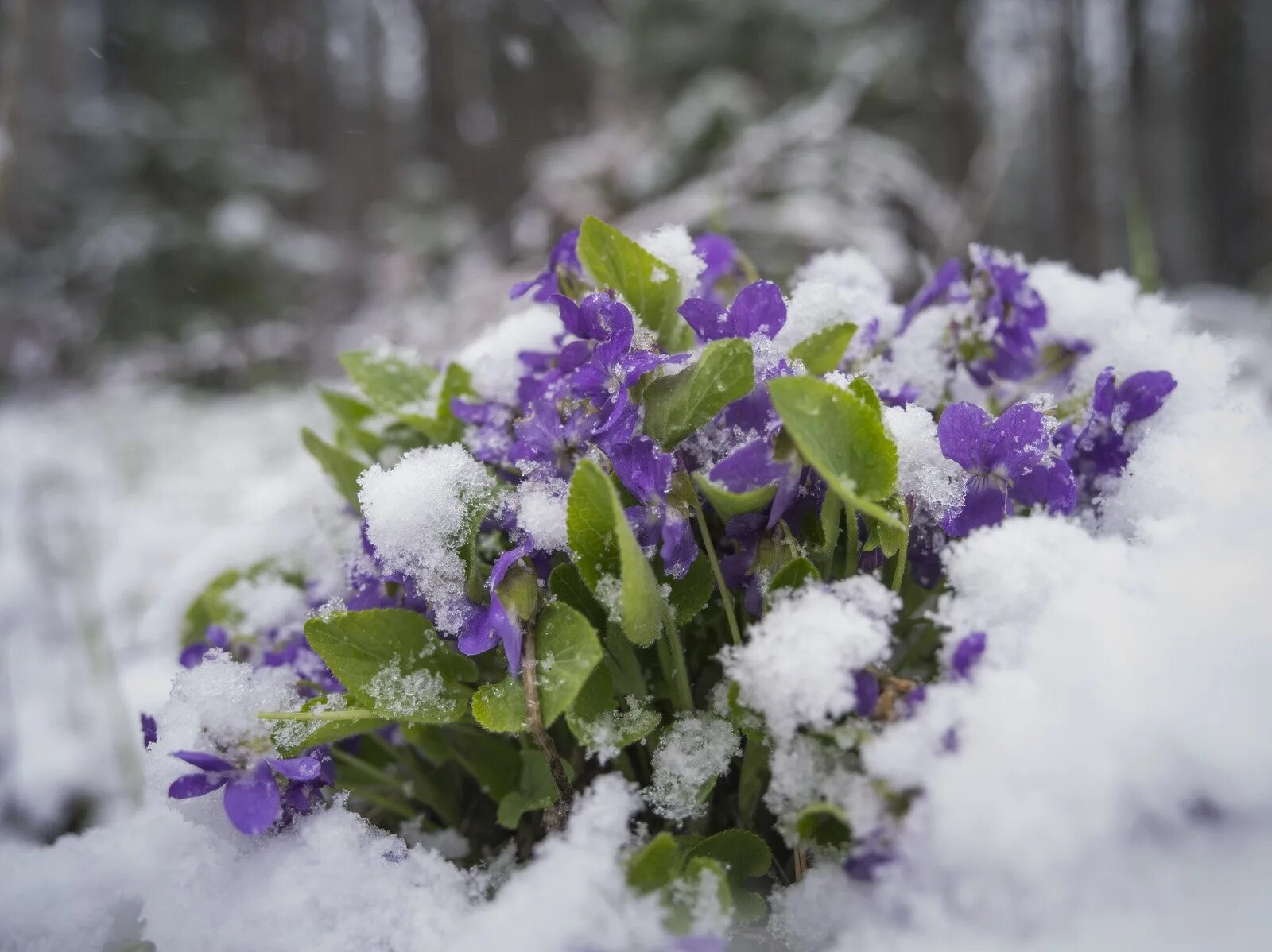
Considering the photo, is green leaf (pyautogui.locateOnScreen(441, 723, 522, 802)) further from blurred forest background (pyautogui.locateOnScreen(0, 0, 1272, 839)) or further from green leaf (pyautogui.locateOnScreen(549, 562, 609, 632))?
blurred forest background (pyautogui.locateOnScreen(0, 0, 1272, 839))

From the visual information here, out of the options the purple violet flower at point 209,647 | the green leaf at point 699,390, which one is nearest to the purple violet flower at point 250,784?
the purple violet flower at point 209,647

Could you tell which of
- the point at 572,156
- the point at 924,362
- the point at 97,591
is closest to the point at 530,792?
the point at 924,362

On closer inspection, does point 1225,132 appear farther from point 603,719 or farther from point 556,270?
point 603,719

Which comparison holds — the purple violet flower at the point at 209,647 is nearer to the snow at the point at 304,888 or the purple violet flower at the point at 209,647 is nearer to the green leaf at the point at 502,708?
the snow at the point at 304,888

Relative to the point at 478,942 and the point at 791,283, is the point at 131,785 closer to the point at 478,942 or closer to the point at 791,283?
the point at 478,942

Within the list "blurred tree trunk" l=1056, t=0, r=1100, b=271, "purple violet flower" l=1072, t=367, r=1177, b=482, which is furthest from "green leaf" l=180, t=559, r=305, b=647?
"blurred tree trunk" l=1056, t=0, r=1100, b=271

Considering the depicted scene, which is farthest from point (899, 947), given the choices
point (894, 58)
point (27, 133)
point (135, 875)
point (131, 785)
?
point (894, 58)
